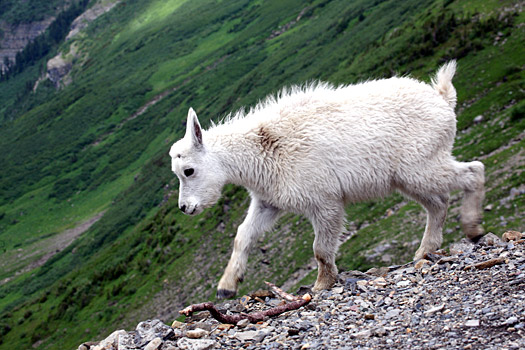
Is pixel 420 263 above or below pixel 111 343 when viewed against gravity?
below

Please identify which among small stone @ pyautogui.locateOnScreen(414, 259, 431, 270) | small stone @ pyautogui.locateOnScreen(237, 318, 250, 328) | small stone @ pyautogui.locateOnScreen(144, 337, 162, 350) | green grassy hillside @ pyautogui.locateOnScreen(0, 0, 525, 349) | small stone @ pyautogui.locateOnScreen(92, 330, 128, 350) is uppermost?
small stone @ pyautogui.locateOnScreen(144, 337, 162, 350)

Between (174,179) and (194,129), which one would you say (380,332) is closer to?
(194,129)

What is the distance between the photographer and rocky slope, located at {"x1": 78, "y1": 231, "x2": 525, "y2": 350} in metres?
6.95

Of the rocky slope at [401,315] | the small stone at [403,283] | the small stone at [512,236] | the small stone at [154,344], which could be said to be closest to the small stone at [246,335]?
the rocky slope at [401,315]

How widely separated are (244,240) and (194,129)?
96.7 inches

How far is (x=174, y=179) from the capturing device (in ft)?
334

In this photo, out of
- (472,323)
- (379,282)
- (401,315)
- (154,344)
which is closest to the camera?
(472,323)

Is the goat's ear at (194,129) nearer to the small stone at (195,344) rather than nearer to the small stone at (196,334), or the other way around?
the small stone at (196,334)

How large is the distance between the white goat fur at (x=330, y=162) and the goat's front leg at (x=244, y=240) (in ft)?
0.07

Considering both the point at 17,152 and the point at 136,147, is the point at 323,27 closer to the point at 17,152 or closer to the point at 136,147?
the point at 136,147

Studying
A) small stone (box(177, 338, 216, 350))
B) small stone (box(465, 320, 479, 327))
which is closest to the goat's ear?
small stone (box(177, 338, 216, 350))

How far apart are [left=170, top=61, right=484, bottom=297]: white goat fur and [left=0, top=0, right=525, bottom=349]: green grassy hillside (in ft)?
41.9

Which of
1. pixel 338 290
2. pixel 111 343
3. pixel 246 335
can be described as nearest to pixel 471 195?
pixel 338 290

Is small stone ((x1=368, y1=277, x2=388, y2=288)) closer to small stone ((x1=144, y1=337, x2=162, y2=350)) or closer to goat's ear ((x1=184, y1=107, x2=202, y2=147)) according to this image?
small stone ((x1=144, y1=337, x2=162, y2=350))
